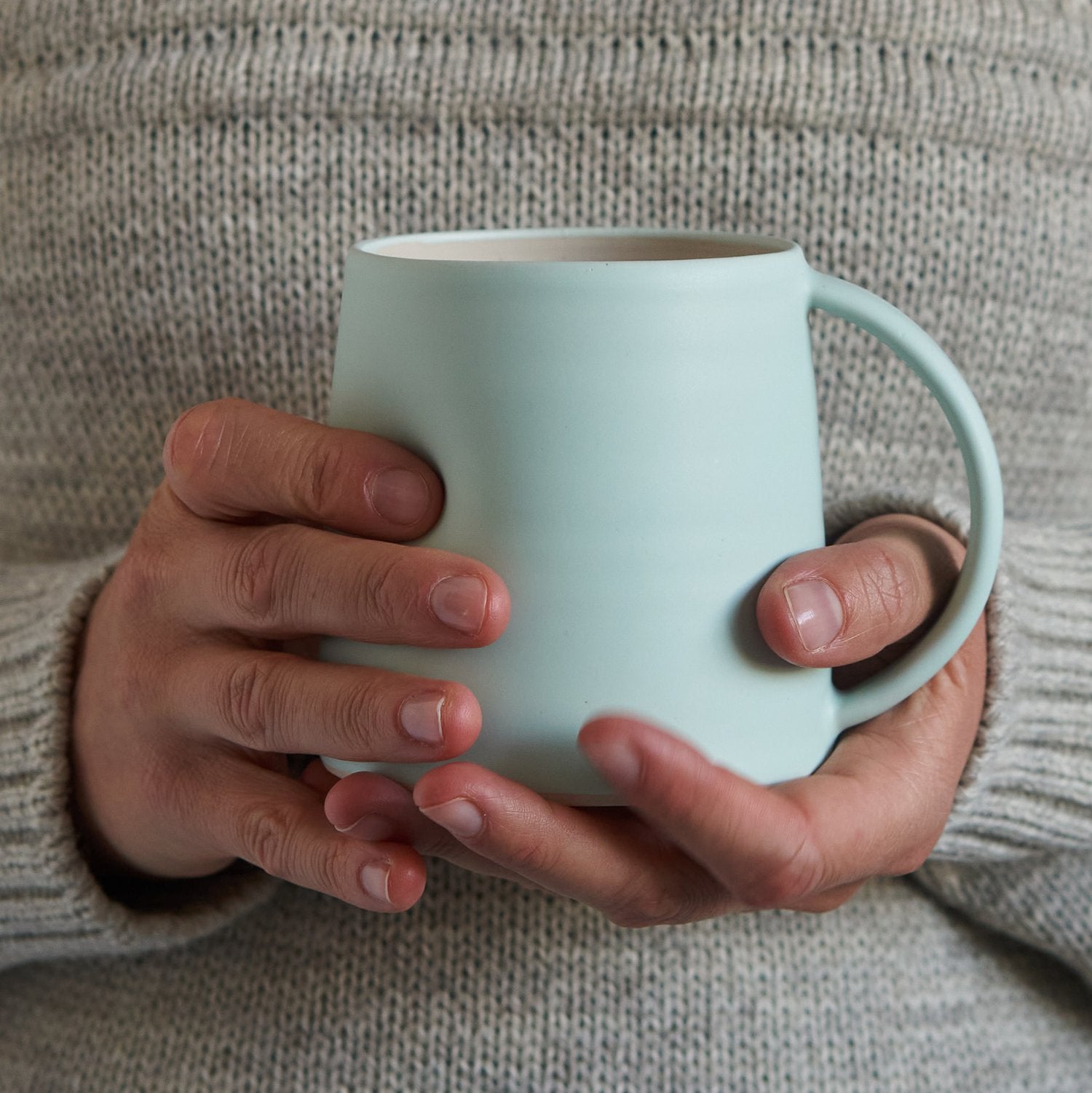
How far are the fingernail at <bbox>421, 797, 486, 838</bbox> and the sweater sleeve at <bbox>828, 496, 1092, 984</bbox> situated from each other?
277mm

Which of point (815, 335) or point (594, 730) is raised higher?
point (815, 335)

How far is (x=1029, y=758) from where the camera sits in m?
0.57

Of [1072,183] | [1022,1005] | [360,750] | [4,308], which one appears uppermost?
[1072,183]

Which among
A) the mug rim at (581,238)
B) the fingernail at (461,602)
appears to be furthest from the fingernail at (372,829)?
the mug rim at (581,238)

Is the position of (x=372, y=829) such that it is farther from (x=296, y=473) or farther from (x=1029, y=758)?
(x=1029, y=758)

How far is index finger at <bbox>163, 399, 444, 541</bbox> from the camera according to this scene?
0.37m

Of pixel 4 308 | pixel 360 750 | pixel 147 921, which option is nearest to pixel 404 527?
pixel 360 750

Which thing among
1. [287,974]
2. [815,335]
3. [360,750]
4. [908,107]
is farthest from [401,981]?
[908,107]

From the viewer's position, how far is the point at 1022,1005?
26.0 inches

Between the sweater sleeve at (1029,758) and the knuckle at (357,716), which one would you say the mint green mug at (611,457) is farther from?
the sweater sleeve at (1029,758)

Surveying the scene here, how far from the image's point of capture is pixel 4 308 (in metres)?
0.68

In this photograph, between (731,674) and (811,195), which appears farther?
(811,195)

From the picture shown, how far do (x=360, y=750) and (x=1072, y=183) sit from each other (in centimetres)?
54

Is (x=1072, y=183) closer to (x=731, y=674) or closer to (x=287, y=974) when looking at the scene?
(x=731, y=674)
